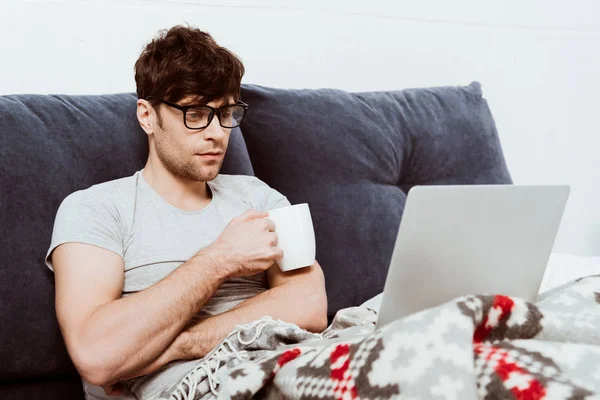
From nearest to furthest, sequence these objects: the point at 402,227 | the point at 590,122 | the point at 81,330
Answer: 1. the point at 402,227
2. the point at 81,330
3. the point at 590,122

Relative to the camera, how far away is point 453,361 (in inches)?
28.9

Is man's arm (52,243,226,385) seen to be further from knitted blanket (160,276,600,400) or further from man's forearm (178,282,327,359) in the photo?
knitted blanket (160,276,600,400)

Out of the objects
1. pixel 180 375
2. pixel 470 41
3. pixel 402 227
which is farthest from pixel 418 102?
pixel 402 227

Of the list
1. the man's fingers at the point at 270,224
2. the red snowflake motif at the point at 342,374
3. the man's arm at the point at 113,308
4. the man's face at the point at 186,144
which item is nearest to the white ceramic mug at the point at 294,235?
the man's fingers at the point at 270,224

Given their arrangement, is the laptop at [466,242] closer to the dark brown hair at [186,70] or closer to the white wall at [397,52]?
the dark brown hair at [186,70]

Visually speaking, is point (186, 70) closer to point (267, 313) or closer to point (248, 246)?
point (248, 246)

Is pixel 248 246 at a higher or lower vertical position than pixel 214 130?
lower

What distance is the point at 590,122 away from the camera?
273 centimetres

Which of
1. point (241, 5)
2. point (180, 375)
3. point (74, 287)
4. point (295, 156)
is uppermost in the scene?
point (241, 5)

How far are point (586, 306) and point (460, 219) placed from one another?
254 millimetres

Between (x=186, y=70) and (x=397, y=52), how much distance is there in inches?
42.0

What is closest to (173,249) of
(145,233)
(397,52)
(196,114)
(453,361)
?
(145,233)

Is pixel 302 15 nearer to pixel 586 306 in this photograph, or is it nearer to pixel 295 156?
pixel 295 156

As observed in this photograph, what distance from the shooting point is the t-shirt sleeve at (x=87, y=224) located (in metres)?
1.31
